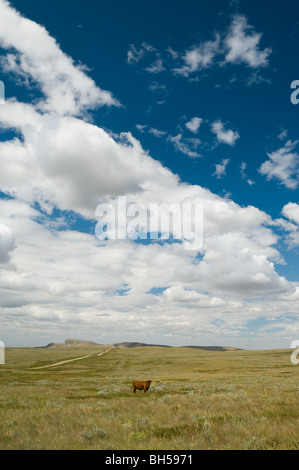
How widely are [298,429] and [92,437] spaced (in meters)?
6.51

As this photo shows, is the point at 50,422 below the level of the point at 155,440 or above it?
below
